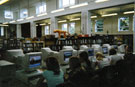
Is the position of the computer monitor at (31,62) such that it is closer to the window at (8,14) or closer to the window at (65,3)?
the window at (65,3)

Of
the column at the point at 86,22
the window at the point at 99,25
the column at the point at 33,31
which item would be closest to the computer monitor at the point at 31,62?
the column at the point at 86,22

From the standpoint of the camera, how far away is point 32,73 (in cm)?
322

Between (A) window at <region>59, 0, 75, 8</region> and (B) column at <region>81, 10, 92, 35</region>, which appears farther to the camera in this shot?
(A) window at <region>59, 0, 75, 8</region>

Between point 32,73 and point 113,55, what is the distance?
2690 mm

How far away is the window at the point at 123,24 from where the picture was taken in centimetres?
1286

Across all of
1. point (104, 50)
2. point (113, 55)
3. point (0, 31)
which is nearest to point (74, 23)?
point (0, 31)

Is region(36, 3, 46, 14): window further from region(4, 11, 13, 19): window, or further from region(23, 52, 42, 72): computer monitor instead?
region(23, 52, 42, 72): computer monitor

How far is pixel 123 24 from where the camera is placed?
13.1m

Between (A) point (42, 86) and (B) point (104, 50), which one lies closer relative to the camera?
(A) point (42, 86)

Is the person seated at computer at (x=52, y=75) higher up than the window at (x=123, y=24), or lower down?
lower down

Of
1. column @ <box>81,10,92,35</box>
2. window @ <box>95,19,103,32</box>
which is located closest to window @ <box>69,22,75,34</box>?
window @ <box>95,19,103,32</box>

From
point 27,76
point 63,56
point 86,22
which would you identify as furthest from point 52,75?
point 86,22

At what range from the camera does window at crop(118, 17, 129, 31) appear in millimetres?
12859

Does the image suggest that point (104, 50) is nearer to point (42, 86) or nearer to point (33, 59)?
point (33, 59)
